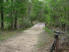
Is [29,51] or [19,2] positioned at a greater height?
[19,2]

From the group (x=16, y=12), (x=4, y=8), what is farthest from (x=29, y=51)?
(x=16, y=12)

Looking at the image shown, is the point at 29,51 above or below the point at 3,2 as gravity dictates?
below

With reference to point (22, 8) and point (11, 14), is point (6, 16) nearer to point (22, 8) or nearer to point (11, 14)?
point (11, 14)

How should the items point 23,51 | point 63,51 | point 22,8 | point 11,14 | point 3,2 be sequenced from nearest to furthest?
point 63,51 < point 23,51 < point 3,2 < point 11,14 < point 22,8

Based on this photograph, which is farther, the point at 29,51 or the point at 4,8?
the point at 4,8

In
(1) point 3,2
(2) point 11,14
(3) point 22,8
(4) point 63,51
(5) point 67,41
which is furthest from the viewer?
(3) point 22,8

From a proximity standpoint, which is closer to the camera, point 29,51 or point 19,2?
point 29,51

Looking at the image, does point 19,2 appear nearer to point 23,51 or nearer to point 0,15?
point 0,15

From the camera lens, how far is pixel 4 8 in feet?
56.3

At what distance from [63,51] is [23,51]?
3.15 m

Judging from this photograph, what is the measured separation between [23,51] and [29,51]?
0.36 m

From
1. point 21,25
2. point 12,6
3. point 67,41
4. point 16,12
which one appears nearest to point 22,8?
point 16,12

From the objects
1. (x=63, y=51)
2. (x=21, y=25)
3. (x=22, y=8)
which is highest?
(x=22, y=8)

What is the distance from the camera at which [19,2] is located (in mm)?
18781
